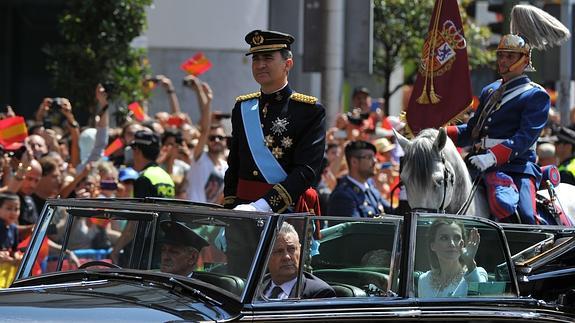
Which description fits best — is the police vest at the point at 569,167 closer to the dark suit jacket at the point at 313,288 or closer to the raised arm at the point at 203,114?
the raised arm at the point at 203,114

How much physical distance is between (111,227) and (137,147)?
4121mm

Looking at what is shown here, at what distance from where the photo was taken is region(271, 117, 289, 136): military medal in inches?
287

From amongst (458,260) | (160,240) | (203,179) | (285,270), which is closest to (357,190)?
(203,179)

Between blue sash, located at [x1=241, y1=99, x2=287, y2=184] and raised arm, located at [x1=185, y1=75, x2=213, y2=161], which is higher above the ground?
blue sash, located at [x1=241, y1=99, x2=287, y2=184]

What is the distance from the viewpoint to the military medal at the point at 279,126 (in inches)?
287

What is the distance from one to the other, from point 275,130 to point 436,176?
149cm

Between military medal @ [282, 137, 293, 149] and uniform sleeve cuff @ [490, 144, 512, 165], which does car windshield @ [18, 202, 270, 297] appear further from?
uniform sleeve cuff @ [490, 144, 512, 165]

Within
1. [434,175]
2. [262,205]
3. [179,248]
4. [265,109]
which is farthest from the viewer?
[434,175]

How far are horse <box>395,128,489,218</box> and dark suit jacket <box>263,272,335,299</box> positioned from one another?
2.49 m

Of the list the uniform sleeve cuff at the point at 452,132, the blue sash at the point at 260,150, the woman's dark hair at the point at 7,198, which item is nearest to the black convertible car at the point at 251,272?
the blue sash at the point at 260,150

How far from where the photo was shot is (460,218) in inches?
248

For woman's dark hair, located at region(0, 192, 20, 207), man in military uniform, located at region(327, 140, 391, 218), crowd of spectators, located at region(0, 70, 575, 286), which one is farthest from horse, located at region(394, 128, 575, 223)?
woman's dark hair, located at region(0, 192, 20, 207)

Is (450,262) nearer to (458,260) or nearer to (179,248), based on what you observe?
(458,260)

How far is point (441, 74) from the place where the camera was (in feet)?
32.4
